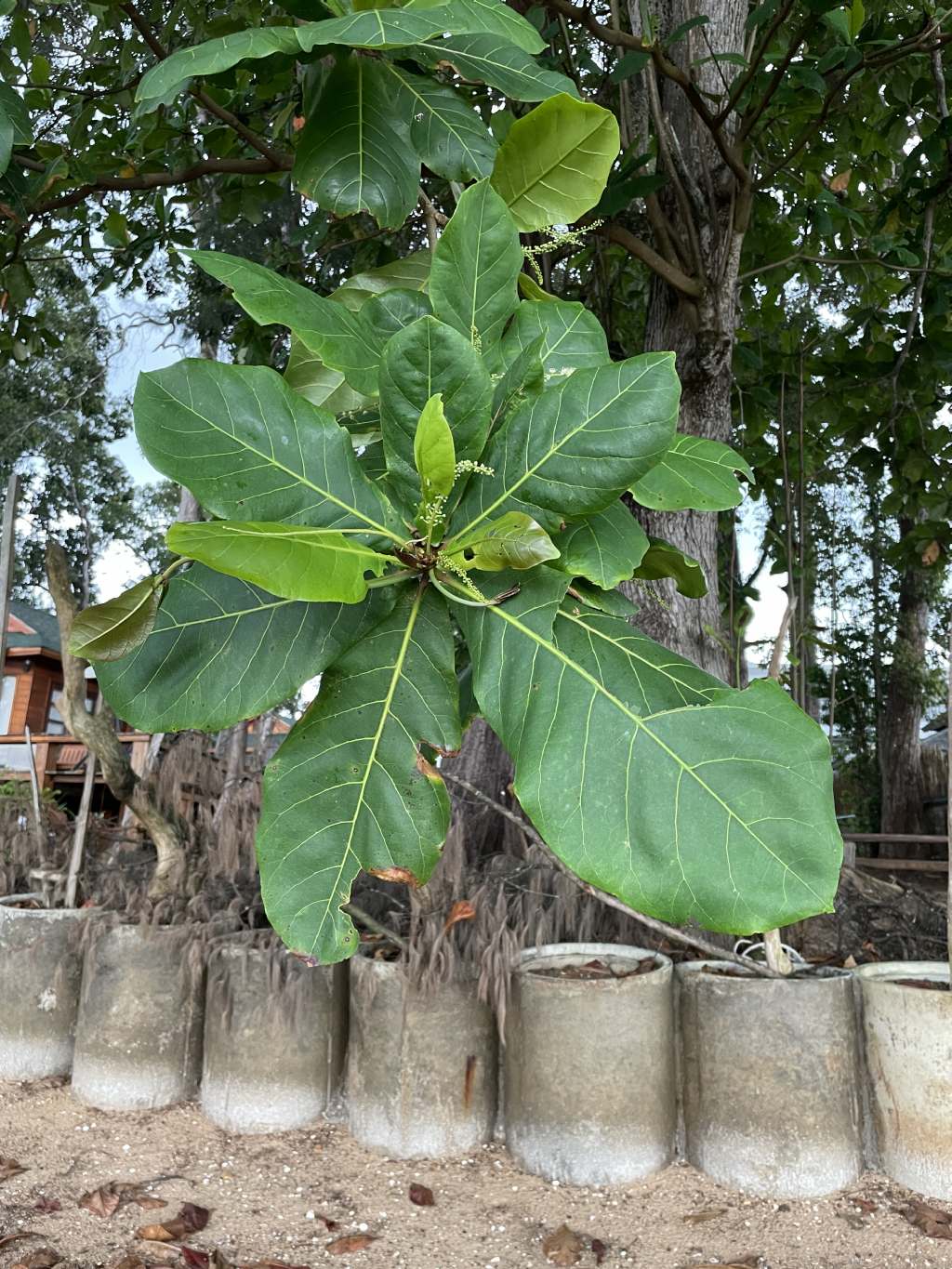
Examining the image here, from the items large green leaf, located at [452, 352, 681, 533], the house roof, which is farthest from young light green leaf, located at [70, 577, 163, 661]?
the house roof

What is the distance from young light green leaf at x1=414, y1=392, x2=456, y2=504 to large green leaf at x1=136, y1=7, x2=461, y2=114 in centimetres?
25

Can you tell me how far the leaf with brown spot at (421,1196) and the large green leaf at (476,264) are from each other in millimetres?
2015

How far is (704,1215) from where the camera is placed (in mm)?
1997

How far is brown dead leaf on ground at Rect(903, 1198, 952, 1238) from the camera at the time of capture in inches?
74.5

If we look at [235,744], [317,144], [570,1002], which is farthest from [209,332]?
[317,144]

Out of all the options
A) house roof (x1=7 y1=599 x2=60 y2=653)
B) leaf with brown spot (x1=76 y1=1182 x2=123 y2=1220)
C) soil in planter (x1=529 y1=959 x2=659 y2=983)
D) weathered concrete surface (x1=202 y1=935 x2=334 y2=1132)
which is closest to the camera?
leaf with brown spot (x1=76 y1=1182 x2=123 y2=1220)

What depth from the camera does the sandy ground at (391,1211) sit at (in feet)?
6.08

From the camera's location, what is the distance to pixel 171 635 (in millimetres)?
666

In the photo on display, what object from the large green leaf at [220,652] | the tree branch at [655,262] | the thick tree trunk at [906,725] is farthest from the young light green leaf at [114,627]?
the thick tree trunk at [906,725]

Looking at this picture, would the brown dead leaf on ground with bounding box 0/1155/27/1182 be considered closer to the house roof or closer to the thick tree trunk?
the thick tree trunk

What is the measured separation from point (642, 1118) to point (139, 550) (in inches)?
673

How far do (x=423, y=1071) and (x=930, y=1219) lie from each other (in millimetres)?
1130

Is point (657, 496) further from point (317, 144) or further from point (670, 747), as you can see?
point (317, 144)

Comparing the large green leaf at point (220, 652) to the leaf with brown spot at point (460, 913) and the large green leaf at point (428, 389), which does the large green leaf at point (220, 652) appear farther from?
the leaf with brown spot at point (460, 913)
